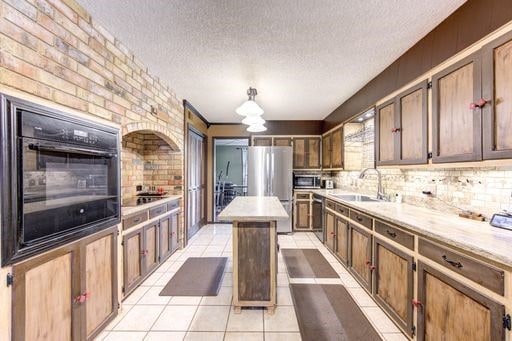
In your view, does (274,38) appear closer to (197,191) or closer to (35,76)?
(35,76)

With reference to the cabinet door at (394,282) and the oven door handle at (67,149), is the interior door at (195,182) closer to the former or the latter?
the oven door handle at (67,149)

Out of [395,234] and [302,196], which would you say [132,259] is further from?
[302,196]

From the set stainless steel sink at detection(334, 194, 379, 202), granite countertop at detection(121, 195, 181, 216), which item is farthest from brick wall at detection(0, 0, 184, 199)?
stainless steel sink at detection(334, 194, 379, 202)

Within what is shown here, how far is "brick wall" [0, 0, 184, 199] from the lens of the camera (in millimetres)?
1292

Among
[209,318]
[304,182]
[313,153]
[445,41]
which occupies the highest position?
[445,41]

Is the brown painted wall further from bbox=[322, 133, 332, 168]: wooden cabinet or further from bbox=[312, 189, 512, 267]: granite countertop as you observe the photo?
bbox=[322, 133, 332, 168]: wooden cabinet

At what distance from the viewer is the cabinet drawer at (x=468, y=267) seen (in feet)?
3.62

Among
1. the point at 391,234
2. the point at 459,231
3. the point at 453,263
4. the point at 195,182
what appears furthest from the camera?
the point at 195,182

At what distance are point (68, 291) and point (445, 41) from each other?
3304 mm

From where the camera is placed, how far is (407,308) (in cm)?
176

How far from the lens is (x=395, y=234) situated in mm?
1911

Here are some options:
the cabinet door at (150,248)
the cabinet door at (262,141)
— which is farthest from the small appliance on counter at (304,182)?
the cabinet door at (150,248)

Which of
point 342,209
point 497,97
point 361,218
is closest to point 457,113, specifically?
point 497,97

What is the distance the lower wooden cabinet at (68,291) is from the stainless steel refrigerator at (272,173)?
3.20 meters
